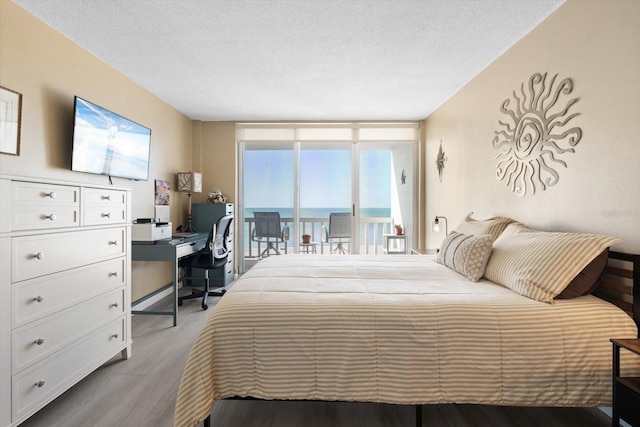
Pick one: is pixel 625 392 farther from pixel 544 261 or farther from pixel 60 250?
pixel 60 250

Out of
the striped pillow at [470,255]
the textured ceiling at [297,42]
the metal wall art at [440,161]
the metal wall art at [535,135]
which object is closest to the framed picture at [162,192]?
the textured ceiling at [297,42]

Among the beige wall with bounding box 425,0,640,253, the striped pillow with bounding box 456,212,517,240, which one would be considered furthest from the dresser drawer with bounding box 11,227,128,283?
the beige wall with bounding box 425,0,640,253

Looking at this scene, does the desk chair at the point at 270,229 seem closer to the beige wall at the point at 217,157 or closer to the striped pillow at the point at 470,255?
the beige wall at the point at 217,157

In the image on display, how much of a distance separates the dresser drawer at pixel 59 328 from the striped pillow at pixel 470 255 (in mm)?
2470

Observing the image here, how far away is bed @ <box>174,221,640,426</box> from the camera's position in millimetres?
1363

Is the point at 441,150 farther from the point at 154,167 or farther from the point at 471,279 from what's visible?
the point at 154,167

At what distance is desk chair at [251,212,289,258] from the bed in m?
3.49

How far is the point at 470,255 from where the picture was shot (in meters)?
2.01

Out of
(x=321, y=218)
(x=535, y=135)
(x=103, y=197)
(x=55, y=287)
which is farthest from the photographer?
(x=321, y=218)

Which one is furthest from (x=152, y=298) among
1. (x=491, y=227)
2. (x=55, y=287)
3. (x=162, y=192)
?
(x=491, y=227)

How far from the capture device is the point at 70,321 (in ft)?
5.83

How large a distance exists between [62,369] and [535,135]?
3435mm

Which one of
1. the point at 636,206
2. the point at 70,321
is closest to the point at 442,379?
the point at 636,206

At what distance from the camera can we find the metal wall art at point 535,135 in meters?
1.96
